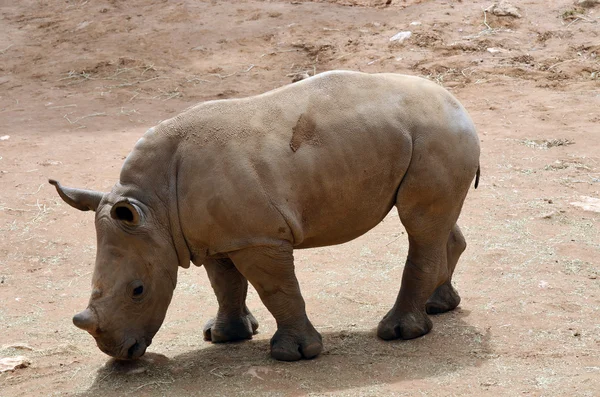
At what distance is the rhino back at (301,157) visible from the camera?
17.6ft

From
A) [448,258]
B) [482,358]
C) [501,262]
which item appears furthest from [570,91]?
[482,358]

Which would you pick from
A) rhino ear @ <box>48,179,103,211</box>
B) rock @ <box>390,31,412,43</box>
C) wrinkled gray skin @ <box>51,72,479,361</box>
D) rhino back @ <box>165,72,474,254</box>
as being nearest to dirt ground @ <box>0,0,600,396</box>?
rock @ <box>390,31,412,43</box>

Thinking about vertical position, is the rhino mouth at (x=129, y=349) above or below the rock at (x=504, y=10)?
above

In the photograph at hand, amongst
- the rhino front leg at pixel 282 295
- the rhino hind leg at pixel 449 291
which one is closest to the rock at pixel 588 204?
the rhino hind leg at pixel 449 291

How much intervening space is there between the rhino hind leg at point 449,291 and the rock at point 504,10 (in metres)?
9.49

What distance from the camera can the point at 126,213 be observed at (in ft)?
17.5

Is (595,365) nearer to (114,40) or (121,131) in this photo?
(121,131)

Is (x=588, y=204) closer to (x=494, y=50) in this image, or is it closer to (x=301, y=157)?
(x=301, y=157)

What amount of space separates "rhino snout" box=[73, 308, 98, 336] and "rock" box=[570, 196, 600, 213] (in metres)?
5.16

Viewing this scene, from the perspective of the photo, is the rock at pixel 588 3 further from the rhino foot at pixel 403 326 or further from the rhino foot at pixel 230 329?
the rhino foot at pixel 230 329

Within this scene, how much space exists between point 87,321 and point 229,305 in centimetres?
114

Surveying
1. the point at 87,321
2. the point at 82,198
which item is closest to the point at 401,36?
the point at 82,198

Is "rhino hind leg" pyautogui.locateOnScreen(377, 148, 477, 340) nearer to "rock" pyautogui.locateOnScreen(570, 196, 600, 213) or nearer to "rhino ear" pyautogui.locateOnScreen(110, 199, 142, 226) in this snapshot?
"rhino ear" pyautogui.locateOnScreen(110, 199, 142, 226)

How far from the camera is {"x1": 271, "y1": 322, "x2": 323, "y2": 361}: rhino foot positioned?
568 centimetres
